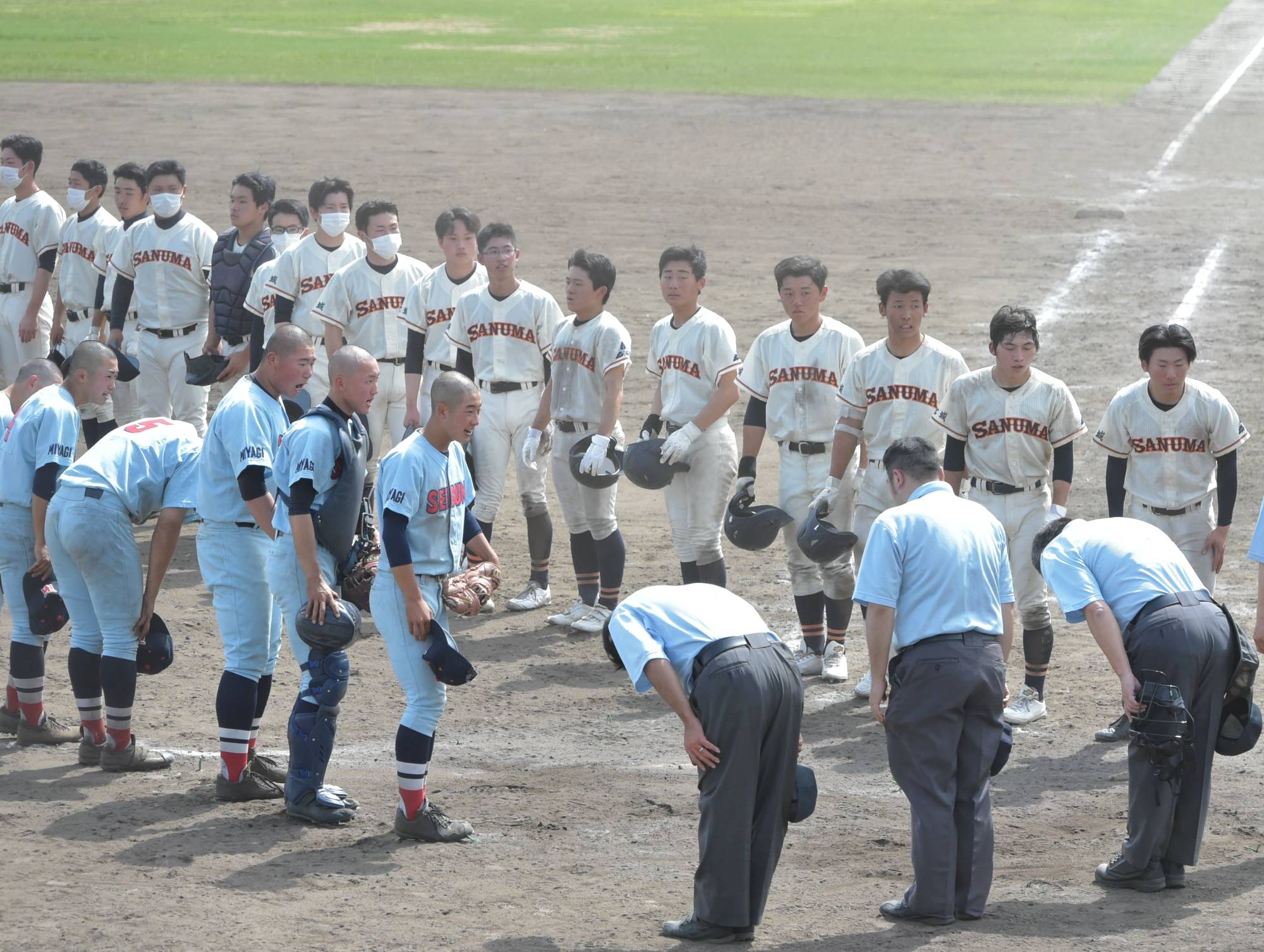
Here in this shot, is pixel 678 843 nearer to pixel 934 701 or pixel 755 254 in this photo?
pixel 934 701

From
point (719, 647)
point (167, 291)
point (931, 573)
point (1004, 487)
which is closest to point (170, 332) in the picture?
point (167, 291)

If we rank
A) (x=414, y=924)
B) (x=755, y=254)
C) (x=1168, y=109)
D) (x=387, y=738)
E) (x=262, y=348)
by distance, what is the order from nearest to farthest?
(x=414, y=924) → (x=387, y=738) → (x=262, y=348) → (x=755, y=254) → (x=1168, y=109)

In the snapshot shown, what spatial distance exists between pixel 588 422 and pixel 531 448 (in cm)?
37

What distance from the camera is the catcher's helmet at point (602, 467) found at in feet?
28.2

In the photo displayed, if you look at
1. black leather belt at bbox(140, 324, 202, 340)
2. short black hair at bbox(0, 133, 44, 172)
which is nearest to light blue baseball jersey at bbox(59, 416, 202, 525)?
black leather belt at bbox(140, 324, 202, 340)

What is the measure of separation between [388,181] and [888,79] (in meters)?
14.9

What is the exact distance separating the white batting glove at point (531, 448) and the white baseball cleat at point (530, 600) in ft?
2.63

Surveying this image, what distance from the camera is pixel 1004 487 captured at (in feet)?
25.0

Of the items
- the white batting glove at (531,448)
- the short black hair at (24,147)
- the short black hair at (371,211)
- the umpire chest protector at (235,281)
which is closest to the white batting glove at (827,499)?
the white batting glove at (531,448)

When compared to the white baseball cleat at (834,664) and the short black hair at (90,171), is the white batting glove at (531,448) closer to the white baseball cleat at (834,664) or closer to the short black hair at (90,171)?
the white baseball cleat at (834,664)

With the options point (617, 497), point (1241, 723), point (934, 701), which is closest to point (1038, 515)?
point (1241, 723)

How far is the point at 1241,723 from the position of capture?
5906 mm

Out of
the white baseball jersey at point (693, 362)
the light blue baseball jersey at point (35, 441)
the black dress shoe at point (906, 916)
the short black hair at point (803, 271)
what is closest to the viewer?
the black dress shoe at point (906, 916)

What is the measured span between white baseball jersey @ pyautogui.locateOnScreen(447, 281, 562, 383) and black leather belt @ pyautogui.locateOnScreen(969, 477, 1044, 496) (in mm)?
2791
